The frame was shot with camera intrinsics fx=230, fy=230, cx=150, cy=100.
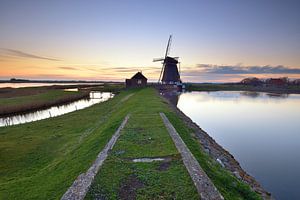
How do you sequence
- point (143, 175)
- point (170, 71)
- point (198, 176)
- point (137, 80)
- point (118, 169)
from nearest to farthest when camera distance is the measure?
point (198, 176) → point (143, 175) → point (118, 169) → point (137, 80) → point (170, 71)

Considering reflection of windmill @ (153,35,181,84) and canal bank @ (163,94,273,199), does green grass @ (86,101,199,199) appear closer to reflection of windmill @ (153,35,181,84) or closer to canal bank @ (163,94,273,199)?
canal bank @ (163,94,273,199)

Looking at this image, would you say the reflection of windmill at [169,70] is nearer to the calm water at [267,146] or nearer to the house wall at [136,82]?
the house wall at [136,82]

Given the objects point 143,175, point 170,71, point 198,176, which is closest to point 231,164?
point 198,176

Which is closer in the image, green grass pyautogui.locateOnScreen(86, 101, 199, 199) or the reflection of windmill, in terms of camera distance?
green grass pyautogui.locateOnScreen(86, 101, 199, 199)

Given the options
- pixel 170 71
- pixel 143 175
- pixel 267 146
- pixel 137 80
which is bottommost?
pixel 267 146

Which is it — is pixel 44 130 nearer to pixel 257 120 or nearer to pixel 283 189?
pixel 283 189

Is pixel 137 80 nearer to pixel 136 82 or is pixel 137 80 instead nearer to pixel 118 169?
pixel 136 82

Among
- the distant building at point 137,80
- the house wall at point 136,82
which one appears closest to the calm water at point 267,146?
the house wall at point 136,82

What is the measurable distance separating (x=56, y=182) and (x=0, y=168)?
21.0 ft

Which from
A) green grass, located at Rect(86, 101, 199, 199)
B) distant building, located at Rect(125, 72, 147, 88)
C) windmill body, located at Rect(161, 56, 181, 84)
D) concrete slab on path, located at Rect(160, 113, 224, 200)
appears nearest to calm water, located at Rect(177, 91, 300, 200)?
concrete slab on path, located at Rect(160, 113, 224, 200)

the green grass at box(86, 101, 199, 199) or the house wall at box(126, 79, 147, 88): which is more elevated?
the house wall at box(126, 79, 147, 88)

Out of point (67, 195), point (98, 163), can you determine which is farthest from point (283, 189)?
point (67, 195)

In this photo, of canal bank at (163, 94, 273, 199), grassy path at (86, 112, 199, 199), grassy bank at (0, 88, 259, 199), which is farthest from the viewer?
canal bank at (163, 94, 273, 199)

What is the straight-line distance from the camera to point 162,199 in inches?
275
